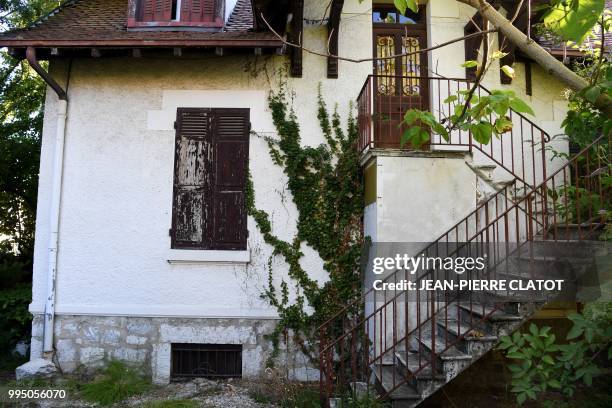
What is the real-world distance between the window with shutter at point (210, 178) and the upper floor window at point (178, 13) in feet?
3.93

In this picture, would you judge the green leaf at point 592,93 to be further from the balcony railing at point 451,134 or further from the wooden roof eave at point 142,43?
the wooden roof eave at point 142,43

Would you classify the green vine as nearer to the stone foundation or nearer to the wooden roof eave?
the stone foundation

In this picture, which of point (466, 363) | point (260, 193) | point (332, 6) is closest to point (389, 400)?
point (466, 363)

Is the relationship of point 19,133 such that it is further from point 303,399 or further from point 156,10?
point 303,399

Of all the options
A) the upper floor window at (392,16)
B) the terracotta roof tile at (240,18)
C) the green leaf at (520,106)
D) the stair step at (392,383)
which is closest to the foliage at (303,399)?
the stair step at (392,383)

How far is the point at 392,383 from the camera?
4168 mm

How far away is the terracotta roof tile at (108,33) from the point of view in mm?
5320

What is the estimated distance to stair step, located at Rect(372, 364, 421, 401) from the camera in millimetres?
3916

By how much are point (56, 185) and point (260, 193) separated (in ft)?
8.44

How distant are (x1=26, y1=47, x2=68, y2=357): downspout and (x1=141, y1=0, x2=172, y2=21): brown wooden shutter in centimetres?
146

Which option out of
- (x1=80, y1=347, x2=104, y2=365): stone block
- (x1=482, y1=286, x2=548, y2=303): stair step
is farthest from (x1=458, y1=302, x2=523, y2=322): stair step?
(x1=80, y1=347, x2=104, y2=365): stone block

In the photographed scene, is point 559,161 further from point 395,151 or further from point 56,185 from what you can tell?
point 56,185

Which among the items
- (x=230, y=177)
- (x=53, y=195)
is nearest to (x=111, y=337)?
(x=53, y=195)

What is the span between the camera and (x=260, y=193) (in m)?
5.69
